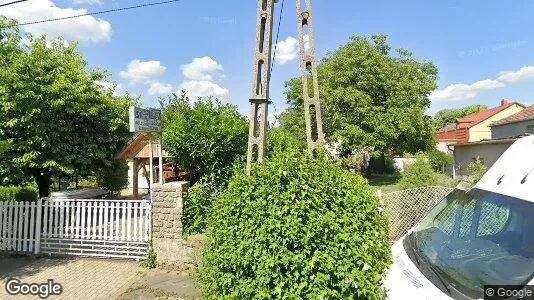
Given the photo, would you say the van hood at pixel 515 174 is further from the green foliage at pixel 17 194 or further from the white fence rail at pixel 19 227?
the green foliage at pixel 17 194

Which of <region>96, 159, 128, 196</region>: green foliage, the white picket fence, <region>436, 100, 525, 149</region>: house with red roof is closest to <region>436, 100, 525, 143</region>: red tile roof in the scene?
<region>436, 100, 525, 149</region>: house with red roof

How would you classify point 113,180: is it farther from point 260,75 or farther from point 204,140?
point 260,75

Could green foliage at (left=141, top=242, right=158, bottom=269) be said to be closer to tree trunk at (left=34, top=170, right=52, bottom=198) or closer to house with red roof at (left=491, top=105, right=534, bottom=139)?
tree trunk at (left=34, top=170, right=52, bottom=198)

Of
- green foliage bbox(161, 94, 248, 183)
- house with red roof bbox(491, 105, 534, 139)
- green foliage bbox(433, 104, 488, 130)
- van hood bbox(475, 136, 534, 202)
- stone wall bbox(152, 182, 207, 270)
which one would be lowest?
stone wall bbox(152, 182, 207, 270)

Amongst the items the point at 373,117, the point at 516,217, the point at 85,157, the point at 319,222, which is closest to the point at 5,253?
the point at 85,157

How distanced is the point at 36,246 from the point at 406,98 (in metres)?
25.6

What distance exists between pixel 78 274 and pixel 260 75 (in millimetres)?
5141

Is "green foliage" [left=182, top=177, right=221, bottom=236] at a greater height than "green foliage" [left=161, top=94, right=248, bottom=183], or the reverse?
"green foliage" [left=161, top=94, right=248, bottom=183]

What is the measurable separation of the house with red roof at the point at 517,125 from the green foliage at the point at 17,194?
22774 mm

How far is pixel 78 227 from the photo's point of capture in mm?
7711

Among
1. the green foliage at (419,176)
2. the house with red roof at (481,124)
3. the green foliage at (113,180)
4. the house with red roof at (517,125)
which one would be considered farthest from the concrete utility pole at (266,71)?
the house with red roof at (481,124)

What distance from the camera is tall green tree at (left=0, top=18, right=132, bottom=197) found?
33.6 ft

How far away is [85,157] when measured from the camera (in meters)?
11.8

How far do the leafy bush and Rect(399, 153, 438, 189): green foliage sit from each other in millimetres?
8306
